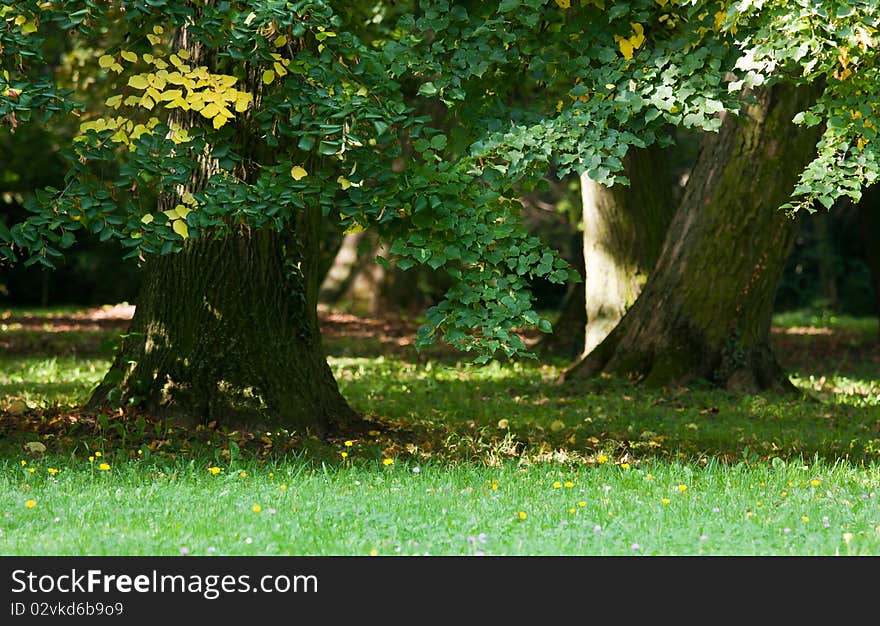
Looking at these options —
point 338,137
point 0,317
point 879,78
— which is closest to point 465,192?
point 338,137

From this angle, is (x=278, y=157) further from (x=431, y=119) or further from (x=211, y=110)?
(x=431, y=119)

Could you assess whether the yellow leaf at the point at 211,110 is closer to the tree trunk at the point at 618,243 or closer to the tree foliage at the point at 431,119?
the tree foliage at the point at 431,119

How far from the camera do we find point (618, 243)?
13.0m

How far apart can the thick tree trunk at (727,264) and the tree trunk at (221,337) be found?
4.50 metres

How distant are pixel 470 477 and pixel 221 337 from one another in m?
2.50

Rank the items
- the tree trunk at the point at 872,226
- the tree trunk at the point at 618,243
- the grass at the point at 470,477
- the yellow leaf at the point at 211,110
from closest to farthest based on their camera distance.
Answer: the grass at the point at 470,477 < the yellow leaf at the point at 211,110 < the tree trunk at the point at 618,243 < the tree trunk at the point at 872,226

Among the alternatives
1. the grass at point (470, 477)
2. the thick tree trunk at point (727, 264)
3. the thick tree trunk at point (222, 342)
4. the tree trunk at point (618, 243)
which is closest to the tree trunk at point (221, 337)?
the thick tree trunk at point (222, 342)

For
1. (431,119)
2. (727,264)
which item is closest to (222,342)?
(431,119)

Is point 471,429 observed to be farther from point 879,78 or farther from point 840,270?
point 840,270

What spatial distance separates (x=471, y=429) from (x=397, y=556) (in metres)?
4.65

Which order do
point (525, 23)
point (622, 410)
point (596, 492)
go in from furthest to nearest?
point (622, 410) → point (525, 23) → point (596, 492)

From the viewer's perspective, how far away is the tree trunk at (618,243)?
12945 mm

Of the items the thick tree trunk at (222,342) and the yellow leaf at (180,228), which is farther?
the thick tree trunk at (222,342)
